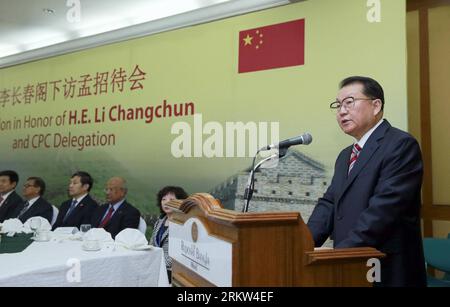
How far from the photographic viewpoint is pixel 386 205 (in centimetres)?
165

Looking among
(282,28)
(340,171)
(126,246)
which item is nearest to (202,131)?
(282,28)

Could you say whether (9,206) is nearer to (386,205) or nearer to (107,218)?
(107,218)

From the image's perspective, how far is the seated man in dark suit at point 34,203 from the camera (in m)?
4.79

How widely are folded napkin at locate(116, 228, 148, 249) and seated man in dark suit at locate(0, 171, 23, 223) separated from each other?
2787mm

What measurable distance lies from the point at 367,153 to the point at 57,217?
12.4 feet

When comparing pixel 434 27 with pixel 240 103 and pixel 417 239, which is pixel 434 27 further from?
pixel 417 239

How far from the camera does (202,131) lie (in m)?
3.77

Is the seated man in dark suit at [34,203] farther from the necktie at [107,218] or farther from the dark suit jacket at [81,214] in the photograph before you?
the necktie at [107,218]

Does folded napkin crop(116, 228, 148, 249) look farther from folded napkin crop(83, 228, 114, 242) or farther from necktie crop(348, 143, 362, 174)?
necktie crop(348, 143, 362, 174)

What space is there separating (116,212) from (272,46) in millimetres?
2232

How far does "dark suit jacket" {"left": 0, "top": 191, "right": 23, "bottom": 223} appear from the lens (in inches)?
198

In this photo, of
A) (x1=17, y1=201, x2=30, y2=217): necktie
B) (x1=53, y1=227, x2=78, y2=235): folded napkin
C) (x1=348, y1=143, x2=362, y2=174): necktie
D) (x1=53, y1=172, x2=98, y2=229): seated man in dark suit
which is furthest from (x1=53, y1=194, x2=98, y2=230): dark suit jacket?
(x1=348, y1=143, x2=362, y2=174): necktie

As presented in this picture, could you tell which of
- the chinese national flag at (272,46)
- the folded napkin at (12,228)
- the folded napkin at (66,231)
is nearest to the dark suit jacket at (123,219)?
the folded napkin at (66,231)

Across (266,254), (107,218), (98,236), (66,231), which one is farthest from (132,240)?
(266,254)
